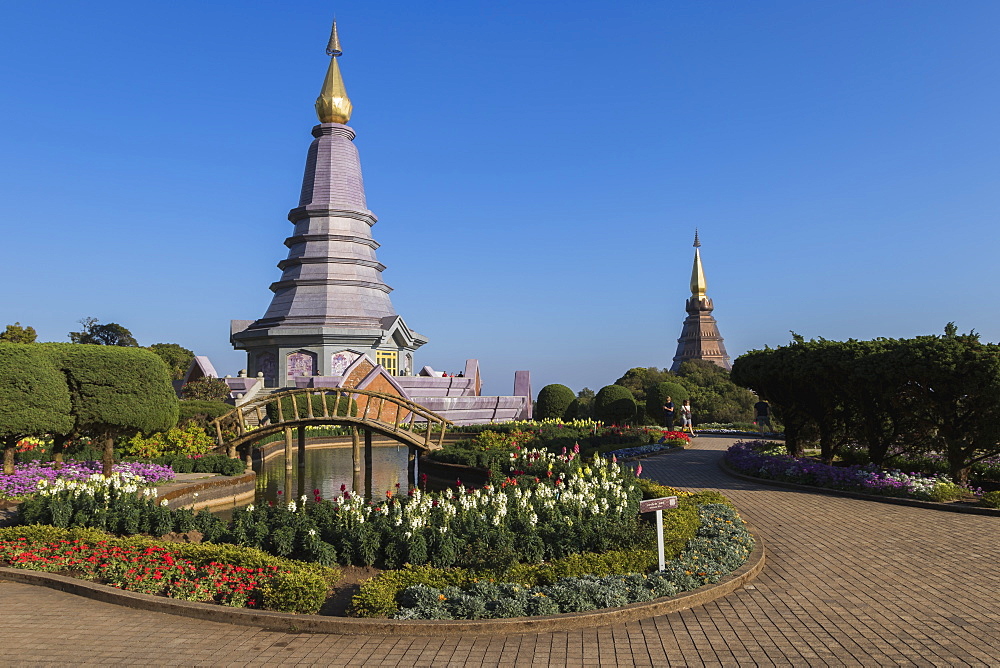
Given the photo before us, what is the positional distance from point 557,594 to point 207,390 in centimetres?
3399

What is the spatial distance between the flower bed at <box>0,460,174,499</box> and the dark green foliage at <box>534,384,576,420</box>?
26210mm

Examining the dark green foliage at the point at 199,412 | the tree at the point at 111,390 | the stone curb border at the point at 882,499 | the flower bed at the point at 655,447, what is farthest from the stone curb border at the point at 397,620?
the dark green foliage at the point at 199,412

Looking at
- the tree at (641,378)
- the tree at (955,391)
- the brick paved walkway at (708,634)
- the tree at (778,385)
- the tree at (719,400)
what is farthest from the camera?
the tree at (641,378)

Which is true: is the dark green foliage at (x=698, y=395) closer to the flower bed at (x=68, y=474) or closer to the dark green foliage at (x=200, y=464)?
the dark green foliage at (x=200, y=464)

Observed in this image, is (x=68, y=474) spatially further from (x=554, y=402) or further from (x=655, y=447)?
(x=554, y=402)

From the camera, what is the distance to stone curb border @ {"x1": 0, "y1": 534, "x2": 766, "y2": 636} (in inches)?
294

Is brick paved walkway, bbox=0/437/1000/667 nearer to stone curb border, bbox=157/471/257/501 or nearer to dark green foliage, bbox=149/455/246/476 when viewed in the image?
stone curb border, bbox=157/471/257/501

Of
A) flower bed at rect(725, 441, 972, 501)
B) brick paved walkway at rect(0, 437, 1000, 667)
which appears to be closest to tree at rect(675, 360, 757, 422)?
flower bed at rect(725, 441, 972, 501)

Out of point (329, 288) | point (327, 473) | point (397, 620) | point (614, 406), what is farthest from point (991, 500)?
point (329, 288)

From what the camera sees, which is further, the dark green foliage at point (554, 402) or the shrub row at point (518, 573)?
the dark green foliage at point (554, 402)

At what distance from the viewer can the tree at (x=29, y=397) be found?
16172 mm

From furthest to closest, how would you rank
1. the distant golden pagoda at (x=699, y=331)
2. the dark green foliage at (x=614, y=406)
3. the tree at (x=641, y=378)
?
the distant golden pagoda at (x=699, y=331)
the tree at (x=641, y=378)
the dark green foliage at (x=614, y=406)

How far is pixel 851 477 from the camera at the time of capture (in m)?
16.5

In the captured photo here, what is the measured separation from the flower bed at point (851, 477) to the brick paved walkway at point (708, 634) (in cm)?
496
